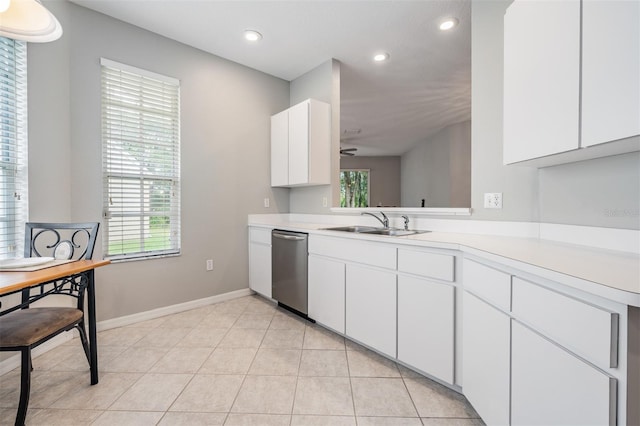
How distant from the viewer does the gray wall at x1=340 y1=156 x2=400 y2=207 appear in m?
8.53

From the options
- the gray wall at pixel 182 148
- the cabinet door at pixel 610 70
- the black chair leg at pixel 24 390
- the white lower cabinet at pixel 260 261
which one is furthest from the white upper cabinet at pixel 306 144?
the black chair leg at pixel 24 390

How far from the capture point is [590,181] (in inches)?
53.2

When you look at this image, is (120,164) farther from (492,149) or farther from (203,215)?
(492,149)

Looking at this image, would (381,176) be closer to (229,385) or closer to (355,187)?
(355,187)

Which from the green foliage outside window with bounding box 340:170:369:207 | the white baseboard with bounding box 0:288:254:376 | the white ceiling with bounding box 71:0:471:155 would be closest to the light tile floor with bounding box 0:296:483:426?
the white baseboard with bounding box 0:288:254:376

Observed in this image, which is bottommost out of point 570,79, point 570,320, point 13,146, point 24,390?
point 24,390

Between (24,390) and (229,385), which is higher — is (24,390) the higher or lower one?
the higher one

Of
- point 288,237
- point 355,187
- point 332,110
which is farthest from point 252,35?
point 355,187

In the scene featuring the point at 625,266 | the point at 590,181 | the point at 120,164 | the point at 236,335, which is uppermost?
the point at 120,164

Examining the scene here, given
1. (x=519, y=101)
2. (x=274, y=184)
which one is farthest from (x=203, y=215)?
(x=519, y=101)

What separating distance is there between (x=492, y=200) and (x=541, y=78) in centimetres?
85

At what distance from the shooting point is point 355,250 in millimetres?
2051

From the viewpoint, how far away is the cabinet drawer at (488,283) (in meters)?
1.14

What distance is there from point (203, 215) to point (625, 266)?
10.1ft
